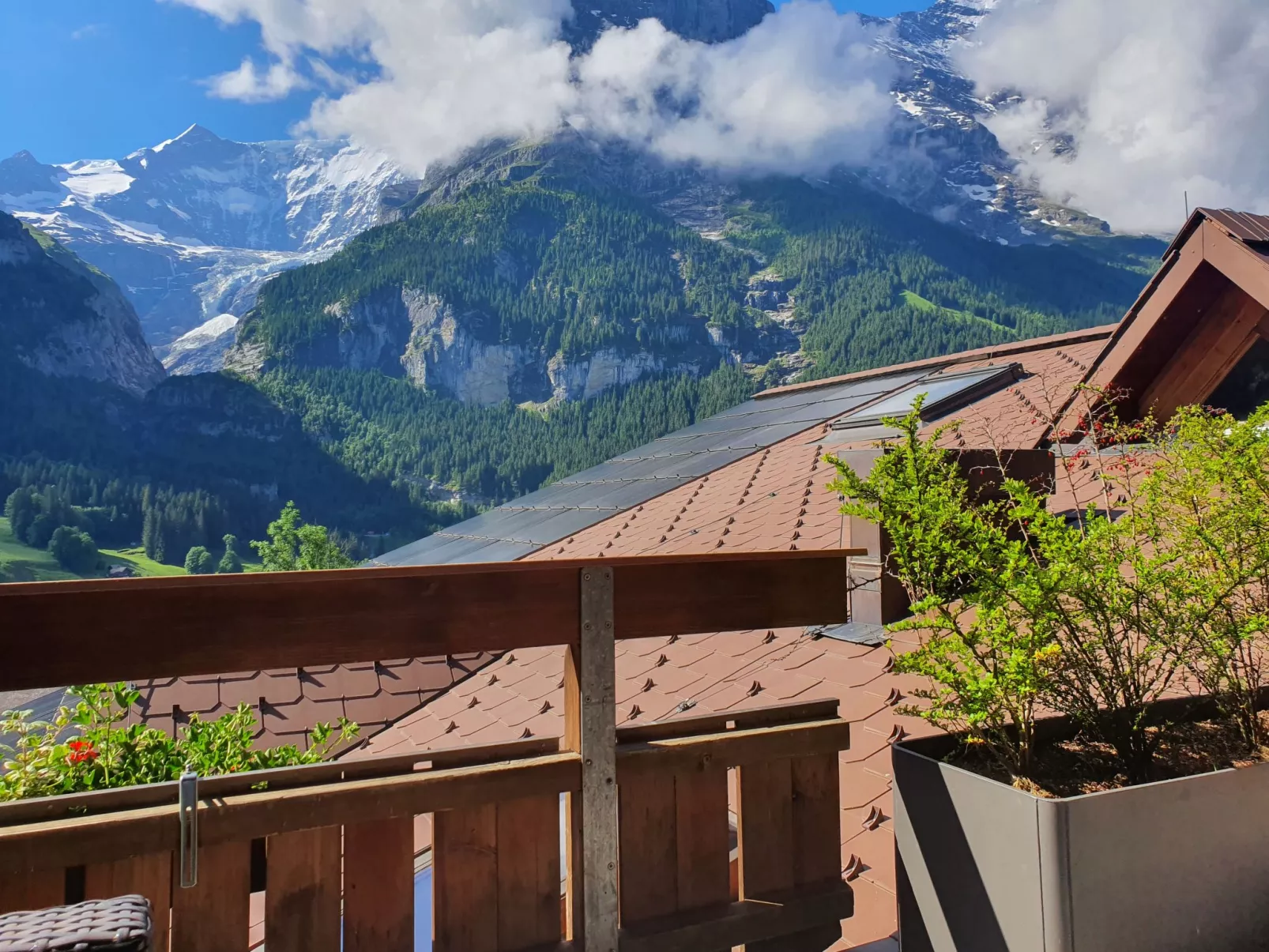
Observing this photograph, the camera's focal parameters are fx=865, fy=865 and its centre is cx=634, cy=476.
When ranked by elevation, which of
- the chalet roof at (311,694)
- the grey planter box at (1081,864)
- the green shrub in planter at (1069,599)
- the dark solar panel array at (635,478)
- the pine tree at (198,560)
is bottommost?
the pine tree at (198,560)

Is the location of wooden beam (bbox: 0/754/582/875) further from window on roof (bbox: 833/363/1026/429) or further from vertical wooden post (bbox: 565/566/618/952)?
window on roof (bbox: 833/363/1026/429)

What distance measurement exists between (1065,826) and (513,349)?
141726 mm

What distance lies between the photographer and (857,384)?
1262 centimetres

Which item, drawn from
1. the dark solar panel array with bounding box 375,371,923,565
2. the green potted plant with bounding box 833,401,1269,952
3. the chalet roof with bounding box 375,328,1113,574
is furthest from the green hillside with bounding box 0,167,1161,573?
the green potted plant with bounding box 833,401,1269,952

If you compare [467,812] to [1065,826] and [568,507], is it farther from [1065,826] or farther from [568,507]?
[568,507]

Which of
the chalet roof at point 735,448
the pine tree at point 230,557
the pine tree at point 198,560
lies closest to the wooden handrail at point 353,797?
the chalet roof at point 735,448

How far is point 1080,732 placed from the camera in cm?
239

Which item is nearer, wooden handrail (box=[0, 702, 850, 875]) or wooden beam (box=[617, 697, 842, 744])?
wooden handrail (box=[0, 702, 850, 875])

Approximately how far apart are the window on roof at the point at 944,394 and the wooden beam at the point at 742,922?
5.93m

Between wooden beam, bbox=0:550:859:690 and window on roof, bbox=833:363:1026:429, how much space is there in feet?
19.4

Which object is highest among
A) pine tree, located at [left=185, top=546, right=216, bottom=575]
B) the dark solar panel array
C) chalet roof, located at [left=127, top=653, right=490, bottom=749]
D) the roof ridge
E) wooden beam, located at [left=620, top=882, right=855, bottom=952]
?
the roof ridge

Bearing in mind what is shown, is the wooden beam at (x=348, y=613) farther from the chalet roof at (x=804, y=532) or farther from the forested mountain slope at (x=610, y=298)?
the forested mountain slope at (x=610, y=298)

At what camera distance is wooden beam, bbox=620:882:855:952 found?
2082 millimetres

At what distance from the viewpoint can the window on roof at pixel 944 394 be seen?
27.4 ft
